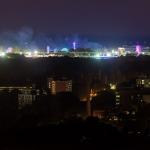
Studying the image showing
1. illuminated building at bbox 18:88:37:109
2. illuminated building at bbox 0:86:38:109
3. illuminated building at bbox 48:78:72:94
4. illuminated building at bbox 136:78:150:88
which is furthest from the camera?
illuminated building at bbox 136:78:150:88

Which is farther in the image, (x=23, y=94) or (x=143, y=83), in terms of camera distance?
(x=143, y=83)

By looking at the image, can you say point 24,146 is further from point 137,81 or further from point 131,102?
point 137,81

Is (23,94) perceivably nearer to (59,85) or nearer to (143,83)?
(59,85)

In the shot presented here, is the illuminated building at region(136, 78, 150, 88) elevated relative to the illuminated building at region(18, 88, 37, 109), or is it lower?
elevated

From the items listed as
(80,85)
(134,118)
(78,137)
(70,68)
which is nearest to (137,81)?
(80,85)

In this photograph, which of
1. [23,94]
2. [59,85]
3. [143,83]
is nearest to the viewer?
[23,94]

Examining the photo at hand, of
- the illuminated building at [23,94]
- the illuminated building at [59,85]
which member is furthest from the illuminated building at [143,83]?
the illuminated building at [23,94]

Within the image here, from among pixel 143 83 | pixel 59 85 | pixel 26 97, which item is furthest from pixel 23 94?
pixel 143 83

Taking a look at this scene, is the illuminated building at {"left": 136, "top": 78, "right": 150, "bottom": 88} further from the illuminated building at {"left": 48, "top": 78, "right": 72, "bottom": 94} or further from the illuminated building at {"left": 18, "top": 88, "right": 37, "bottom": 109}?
the illuminated building at {"left": 18, "top": 88, "right": 37, "bottom": 109}

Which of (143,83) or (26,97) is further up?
(143,83)

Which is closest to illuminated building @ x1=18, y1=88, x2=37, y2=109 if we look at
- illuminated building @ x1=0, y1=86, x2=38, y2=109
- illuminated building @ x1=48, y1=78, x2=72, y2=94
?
illuminated building @ x1=0, y1=86, x2=38, y2=109
